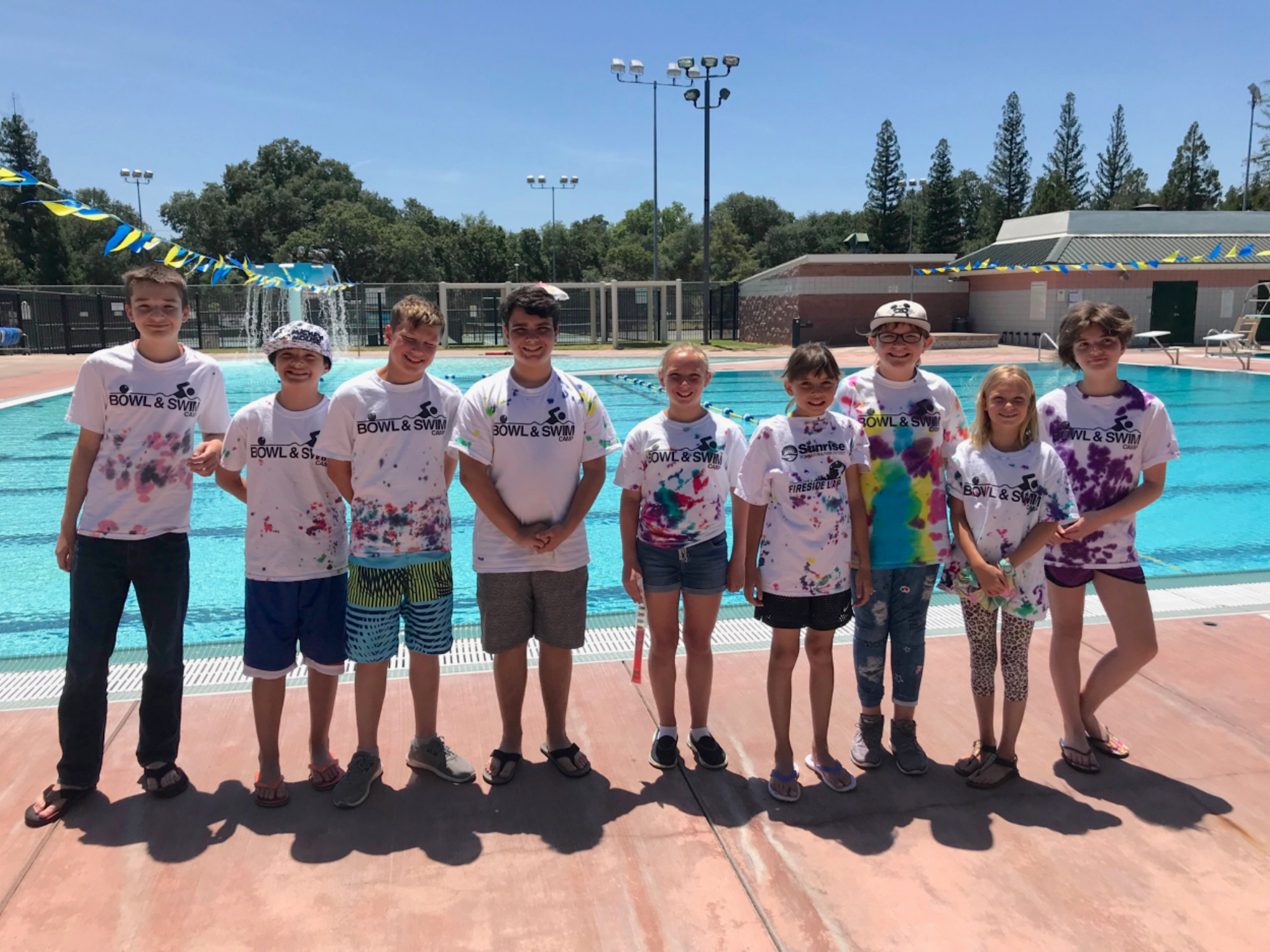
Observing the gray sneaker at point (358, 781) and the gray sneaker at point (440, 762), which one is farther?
the gray sneaker at point (440, 762)

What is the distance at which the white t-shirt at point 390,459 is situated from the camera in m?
2.90

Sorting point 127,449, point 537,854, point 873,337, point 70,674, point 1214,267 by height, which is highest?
point 1214,267

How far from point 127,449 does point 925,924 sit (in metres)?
2.80

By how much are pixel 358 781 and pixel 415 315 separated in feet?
5.08

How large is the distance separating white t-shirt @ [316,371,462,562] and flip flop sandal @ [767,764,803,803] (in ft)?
4.46

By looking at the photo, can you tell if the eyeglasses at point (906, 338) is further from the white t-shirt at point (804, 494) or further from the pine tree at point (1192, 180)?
the pine tree at point (1192, 180)

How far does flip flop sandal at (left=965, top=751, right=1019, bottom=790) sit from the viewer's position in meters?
2.99

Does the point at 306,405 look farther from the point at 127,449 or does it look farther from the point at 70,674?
the point at 70,674

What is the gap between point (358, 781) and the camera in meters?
2.93

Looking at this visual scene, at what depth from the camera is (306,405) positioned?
3.01 m

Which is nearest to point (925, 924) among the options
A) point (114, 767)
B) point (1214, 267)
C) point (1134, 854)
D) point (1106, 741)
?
point (1134, 854)

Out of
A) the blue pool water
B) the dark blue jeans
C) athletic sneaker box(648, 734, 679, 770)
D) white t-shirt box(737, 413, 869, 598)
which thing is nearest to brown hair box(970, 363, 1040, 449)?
white t-shirt box(737, 413, 869, 598)

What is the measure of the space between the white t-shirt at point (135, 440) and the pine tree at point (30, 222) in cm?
5069

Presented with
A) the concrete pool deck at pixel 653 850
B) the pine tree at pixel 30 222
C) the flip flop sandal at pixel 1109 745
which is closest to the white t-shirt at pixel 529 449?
the concrete pool deck at pixel 653 850
